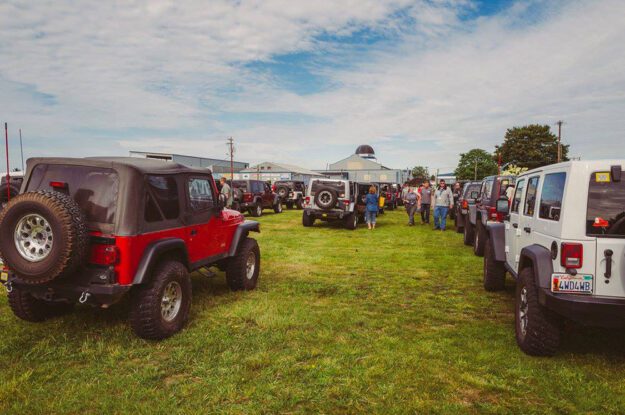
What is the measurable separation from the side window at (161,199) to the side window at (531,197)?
13.3 feet

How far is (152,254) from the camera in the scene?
4262 mm

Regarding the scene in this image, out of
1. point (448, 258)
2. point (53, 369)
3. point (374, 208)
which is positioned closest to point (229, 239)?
point (53, 369)

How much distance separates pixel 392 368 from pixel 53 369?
10.0 feet

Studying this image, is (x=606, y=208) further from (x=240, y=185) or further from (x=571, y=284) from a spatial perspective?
(x=240, y=185)

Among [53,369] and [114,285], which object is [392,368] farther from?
[53,369]

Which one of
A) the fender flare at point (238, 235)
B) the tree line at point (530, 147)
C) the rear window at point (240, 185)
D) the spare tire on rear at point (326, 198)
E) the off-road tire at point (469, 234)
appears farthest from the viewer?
the tree line at point (530, 147)

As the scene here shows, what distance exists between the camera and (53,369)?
3.80 m

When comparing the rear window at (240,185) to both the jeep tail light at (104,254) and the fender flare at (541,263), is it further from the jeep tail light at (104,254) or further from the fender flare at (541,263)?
the fender flare at (541,263)

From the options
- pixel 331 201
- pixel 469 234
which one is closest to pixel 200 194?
pixel 469 234

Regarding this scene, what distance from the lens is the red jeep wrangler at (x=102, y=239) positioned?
3.82 metres

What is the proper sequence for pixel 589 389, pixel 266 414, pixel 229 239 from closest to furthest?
pixel 266 414, pixel 589 389, pixel 229 239

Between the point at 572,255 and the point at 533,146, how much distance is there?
65465mm

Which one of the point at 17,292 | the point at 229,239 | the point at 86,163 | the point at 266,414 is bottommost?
the point at 266,414

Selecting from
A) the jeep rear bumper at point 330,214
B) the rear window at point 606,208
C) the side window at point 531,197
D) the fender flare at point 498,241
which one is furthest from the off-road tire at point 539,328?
the jeep rear bumper at point 330,214
